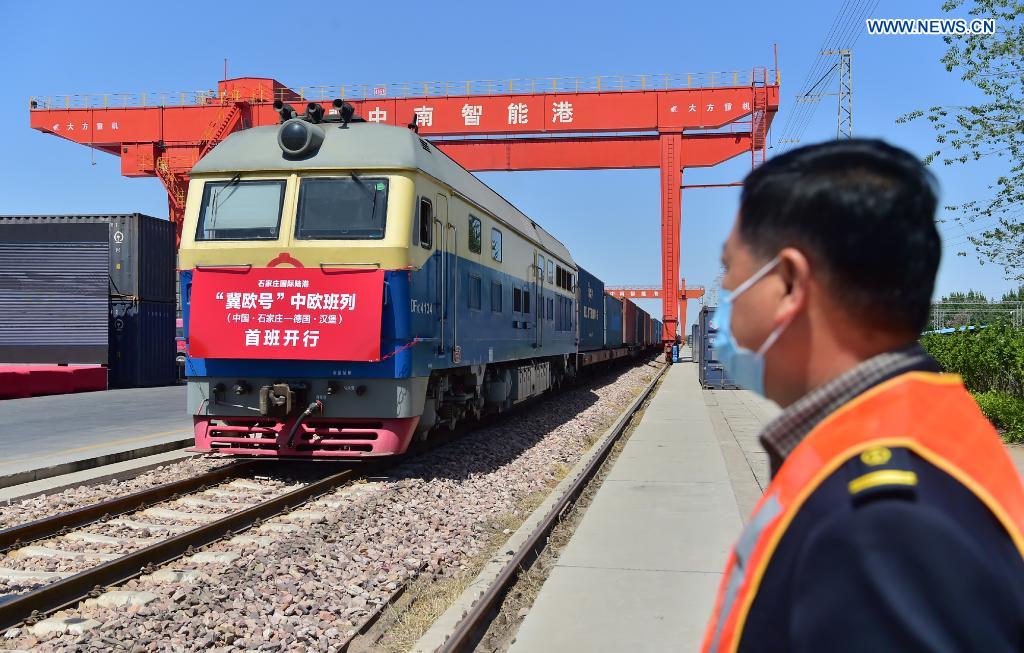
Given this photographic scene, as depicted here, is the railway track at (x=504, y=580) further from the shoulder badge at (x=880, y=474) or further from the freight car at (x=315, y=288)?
the shoulder badge at (x=880, y=474)

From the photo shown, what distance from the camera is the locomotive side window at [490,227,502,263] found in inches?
460

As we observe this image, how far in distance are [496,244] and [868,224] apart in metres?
10.8

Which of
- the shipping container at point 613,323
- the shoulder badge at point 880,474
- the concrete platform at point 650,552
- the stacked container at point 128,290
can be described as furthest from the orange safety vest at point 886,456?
the shipping container at point 613,323

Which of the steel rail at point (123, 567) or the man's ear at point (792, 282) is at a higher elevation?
the man's ear at point (792, 282)

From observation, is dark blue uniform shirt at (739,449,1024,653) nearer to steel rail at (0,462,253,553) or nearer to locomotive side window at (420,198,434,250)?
steel rail at (0,462,253,553)

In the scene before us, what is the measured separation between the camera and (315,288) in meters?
8.33

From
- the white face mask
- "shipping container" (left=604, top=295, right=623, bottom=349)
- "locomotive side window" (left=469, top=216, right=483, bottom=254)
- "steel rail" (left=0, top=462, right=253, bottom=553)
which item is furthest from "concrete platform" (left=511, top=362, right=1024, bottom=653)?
"shipping container" (left=604, top=295, right=623, bottom=349)

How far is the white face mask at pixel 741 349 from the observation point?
4.38ft

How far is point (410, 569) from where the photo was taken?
19.4 feet

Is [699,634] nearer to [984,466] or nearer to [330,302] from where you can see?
[984,466]

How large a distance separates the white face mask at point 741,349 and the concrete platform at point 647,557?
3.22 metres

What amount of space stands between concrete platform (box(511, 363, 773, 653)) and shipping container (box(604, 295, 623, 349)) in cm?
1780

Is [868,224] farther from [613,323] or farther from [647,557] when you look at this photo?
[613,323]

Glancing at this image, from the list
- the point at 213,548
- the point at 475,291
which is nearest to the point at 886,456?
the point at 213,548
